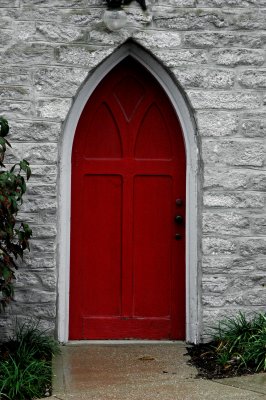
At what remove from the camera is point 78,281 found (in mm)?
6648

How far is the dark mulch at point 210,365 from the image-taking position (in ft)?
18.4

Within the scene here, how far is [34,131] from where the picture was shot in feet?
20.8

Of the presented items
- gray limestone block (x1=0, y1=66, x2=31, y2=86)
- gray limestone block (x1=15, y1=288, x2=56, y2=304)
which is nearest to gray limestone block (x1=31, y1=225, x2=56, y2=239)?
gray limestone block (x1=15, y1=288, x2=56, y2=304)

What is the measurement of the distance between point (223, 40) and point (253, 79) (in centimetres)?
43

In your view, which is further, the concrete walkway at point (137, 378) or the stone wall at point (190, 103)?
the stone wall at point (190, 103)

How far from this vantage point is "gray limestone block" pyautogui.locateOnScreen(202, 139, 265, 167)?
6.46 m

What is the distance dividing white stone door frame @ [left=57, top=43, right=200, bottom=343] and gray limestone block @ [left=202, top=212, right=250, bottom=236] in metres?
0.16

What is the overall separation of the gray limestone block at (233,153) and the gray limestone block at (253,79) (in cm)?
49

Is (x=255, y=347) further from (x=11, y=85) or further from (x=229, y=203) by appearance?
(x=11, y=85)

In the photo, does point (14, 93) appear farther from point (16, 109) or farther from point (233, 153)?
point (233, 153)

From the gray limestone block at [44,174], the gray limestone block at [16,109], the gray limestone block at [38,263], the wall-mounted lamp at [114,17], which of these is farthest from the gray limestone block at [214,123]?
the gray limestone block at [38,263]

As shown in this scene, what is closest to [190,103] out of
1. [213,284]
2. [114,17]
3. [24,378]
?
[114,17]

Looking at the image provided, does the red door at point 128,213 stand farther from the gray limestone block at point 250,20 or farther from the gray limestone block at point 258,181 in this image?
the gray limestone block at point 250,20

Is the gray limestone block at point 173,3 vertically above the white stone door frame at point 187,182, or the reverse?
the gray limestone block at point 173,3
